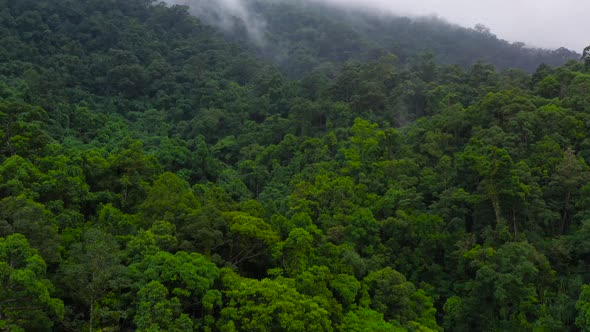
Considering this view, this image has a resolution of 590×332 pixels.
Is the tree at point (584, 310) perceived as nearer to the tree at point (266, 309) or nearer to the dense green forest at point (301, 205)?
the dense green forest at point (301, 205)

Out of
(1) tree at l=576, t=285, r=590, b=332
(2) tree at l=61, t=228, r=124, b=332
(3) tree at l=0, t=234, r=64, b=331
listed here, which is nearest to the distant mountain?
(1) tree at l=576, t=285, r=590, b=332

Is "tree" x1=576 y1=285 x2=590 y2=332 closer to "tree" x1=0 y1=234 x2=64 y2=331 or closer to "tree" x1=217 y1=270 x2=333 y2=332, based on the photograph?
"tree" x1=217 y1=270 x2=333 y2=332

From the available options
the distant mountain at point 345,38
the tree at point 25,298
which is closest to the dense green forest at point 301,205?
the tree at point 25,298

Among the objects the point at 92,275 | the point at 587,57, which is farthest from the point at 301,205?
the point at 587,57

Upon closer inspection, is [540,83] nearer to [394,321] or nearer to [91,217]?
[394,321]

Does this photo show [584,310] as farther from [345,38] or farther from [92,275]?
[345,38]

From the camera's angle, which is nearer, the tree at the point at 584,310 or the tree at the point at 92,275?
the tree at the point at 92,275
